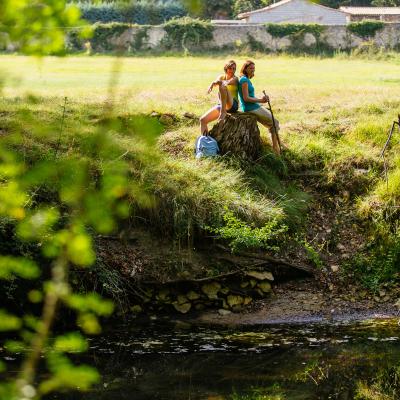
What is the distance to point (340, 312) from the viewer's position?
9.55m

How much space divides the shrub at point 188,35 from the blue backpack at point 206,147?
922 inches

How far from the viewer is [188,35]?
112 feet

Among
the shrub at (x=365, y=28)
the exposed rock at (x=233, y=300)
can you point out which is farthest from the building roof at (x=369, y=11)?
the exposed rock at (x=233, y=300)

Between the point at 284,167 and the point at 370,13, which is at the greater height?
the point at 370,13

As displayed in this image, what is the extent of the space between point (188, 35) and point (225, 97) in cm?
2374

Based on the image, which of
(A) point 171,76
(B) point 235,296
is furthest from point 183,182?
(A) point 171,76

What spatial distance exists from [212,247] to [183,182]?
96cm

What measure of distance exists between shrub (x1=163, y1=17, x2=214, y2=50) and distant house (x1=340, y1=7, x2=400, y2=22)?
450 inches

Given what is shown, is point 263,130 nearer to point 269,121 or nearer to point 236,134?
point 269,121

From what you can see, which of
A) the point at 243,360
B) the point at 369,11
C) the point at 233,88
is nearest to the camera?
the point at 243,360

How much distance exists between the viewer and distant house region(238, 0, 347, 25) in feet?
138

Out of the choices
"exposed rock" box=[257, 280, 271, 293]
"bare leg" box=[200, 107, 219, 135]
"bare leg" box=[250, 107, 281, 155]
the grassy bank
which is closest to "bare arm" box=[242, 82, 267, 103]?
"bare leg" box=[250, 107, 281, 155]

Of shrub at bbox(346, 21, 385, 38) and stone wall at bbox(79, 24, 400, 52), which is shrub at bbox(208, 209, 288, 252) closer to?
stone wall at bbox(79, 24, 400, 52)

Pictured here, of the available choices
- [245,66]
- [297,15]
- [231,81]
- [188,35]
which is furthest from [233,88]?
[297,15]
